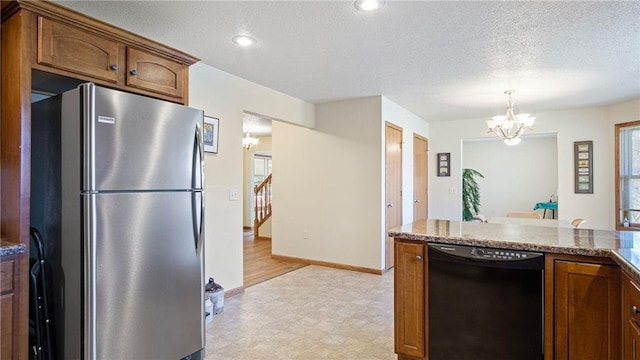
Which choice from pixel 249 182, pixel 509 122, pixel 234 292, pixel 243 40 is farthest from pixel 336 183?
pixel 249 182

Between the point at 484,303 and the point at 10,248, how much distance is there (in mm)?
2499

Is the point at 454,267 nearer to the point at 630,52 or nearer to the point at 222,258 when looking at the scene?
the point at 222,258

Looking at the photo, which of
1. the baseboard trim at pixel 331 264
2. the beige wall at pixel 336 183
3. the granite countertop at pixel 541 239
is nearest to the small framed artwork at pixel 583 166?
the beige wall at pixel 336 183

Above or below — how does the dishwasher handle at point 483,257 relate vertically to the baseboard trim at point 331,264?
above

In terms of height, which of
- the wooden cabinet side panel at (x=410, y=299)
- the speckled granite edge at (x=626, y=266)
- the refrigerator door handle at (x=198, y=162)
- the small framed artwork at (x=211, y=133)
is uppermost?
the small framed artwork at (x=211, y=133)

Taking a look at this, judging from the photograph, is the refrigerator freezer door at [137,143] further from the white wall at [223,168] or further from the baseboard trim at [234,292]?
the baseboard trim at [234,292]

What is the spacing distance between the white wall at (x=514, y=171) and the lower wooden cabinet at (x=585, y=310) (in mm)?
6530

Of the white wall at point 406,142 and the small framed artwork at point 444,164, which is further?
the small framed artwork at point 444,164

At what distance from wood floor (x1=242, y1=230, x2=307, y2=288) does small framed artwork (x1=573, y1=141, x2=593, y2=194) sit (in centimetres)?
459

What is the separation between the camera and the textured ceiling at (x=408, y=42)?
235cm

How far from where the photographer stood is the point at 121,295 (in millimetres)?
1921

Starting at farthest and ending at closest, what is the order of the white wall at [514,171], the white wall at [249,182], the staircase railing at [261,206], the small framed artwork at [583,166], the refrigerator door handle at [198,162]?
the white wall at [249,182] → the white wall at [514,171] → the staircase railing at [261,206] → the small framed artwork at [583,166] → the refrigerator door handle at [198,162]

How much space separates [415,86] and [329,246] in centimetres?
247

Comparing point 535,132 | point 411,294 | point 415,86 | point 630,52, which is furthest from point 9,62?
point 535,132
